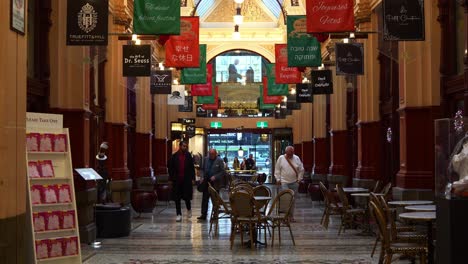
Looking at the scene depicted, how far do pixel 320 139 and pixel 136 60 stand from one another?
11.9 meters

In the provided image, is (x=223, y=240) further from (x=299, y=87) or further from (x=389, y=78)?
(x=299, y=87)

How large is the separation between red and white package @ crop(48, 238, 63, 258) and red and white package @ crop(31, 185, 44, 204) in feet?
1.60

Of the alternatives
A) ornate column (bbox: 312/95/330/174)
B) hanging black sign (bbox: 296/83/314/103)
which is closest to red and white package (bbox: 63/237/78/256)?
hanging black sign (bbox: 296/83/314/103)

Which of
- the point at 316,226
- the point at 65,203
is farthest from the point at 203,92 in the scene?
the point at 65,203

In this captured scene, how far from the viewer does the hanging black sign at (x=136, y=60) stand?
14.8 m

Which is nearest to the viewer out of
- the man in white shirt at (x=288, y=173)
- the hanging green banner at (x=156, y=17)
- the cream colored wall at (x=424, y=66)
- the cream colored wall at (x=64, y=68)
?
the cream colored wall at (x=64, y=68)

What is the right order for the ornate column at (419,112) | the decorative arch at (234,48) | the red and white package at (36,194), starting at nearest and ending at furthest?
the red and white package at (36,194), the ornate column at (419,112), the decorative arch at (234,48)

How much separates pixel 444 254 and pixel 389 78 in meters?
9.22

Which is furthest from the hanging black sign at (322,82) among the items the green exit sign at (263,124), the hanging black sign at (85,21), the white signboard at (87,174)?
the green exit sign at (263,124)

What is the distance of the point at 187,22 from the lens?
57.6ft

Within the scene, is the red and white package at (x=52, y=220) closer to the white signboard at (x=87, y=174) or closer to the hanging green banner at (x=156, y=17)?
the white signboard at (x=87, y=174)

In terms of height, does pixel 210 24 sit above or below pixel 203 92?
above

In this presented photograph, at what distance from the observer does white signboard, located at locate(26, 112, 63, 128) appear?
25.8 ft

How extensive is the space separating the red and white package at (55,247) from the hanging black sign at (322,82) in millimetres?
11467
